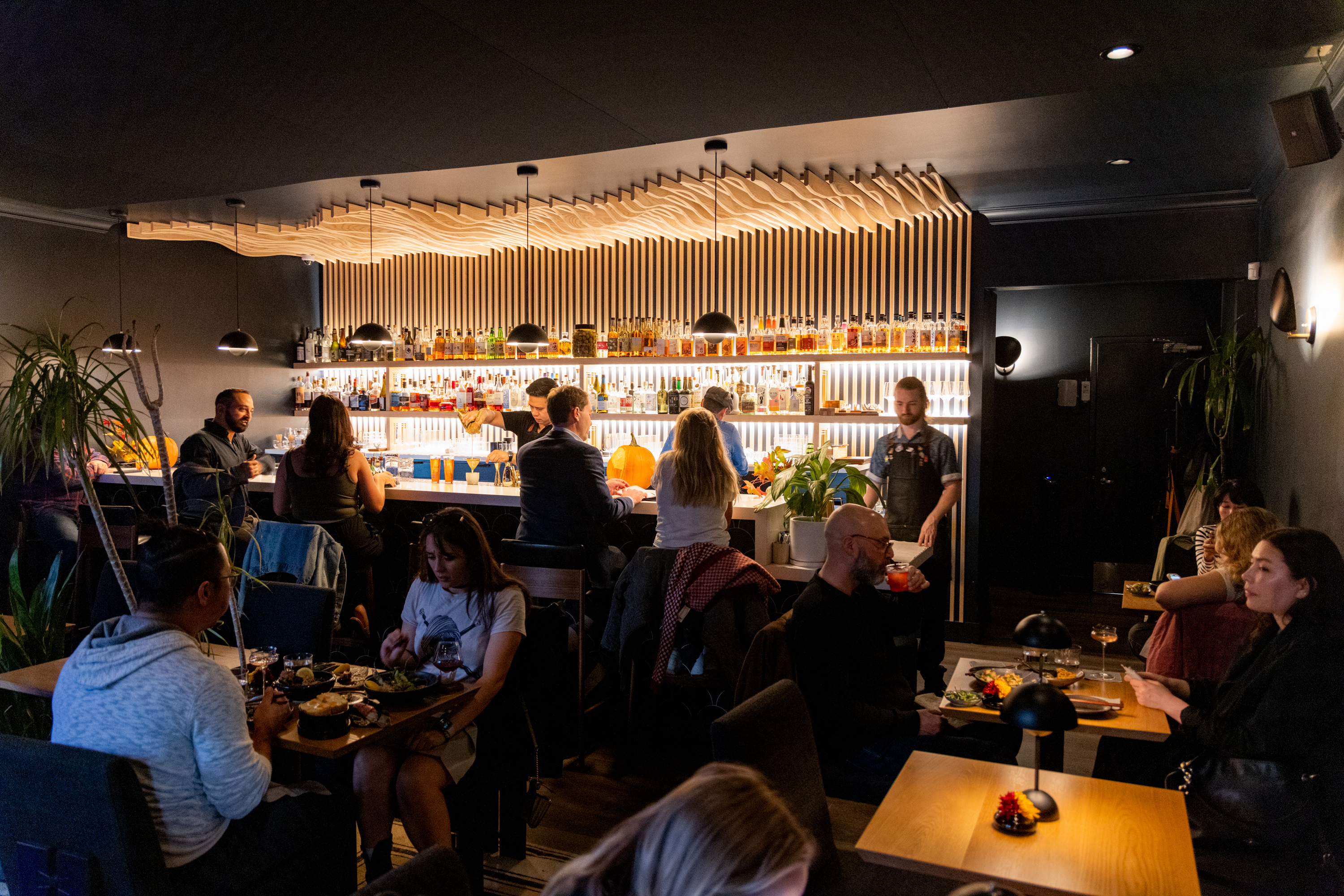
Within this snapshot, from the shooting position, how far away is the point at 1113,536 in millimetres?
8617

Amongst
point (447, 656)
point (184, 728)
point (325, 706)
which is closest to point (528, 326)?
point (447, 656)

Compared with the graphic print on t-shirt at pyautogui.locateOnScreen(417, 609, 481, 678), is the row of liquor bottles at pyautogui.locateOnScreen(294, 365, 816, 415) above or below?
above

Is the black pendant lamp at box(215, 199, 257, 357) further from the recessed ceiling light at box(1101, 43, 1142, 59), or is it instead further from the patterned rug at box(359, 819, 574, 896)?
the recessed ceiling light at box(1101, 43, 1142, 59)

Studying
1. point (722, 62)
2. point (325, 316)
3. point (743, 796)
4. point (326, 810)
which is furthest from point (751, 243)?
point (743, 796)

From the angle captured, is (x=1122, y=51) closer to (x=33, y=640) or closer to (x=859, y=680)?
(x=859, y=680)

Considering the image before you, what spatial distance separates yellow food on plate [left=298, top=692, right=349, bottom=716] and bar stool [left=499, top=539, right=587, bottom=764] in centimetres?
156

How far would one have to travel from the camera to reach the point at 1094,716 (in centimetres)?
280

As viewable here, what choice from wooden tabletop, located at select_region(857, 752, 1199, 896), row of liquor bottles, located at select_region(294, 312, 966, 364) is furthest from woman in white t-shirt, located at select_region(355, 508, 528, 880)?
row of liquor bottles, located at select_region(294, 312, 966, 364)

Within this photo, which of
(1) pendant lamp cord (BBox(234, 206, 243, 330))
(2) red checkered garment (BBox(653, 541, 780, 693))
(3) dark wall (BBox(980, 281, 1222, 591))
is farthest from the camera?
(1) pendant lamp cord (BBox(234, 206, 243, 330))

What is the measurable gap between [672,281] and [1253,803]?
6438mm

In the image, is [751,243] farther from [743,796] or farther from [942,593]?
[743,796]

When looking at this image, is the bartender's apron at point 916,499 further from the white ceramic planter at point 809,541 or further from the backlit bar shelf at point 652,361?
the white ceramic planter at point 809,541

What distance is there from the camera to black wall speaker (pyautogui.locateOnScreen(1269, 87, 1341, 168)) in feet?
12.2

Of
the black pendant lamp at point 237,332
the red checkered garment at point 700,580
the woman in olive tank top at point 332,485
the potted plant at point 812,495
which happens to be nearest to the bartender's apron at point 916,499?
the potted plant at point 812,495
